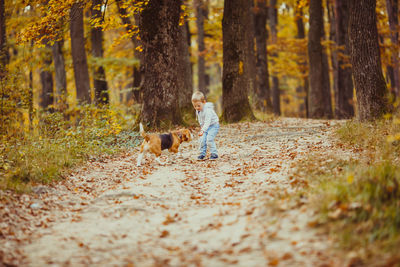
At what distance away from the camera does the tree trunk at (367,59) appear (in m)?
8.85

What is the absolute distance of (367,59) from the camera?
8969mm

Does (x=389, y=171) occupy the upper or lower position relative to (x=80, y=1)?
lower

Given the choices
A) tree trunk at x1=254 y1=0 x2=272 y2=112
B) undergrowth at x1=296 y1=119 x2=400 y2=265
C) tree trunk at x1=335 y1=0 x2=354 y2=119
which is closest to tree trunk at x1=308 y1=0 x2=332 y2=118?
tree trunk at x1=335 y1=0 x2=354 y2=119

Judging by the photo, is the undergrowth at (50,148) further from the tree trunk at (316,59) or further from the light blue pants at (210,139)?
the tree trunk at (316,59)

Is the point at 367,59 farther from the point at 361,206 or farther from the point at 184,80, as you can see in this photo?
the point at 184,80

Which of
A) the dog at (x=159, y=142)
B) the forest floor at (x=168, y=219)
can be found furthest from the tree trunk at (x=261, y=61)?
the forest floor at (x=168, y=219)

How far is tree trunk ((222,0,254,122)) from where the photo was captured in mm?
12828

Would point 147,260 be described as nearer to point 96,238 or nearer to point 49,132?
point 96,238

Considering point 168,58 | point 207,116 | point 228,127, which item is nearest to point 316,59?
point 228,127

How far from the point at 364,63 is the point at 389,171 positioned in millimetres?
5598

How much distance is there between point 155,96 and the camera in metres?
10.8

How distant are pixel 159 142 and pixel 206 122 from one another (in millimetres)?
1186

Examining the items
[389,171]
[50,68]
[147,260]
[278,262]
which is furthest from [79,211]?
[50,68]

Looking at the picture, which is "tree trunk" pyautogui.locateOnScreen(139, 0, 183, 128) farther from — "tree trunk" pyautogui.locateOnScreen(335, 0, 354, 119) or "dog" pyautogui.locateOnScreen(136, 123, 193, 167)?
"tree trunk" pyautogui.locateOnScreen(335, 0, 354, 119)
